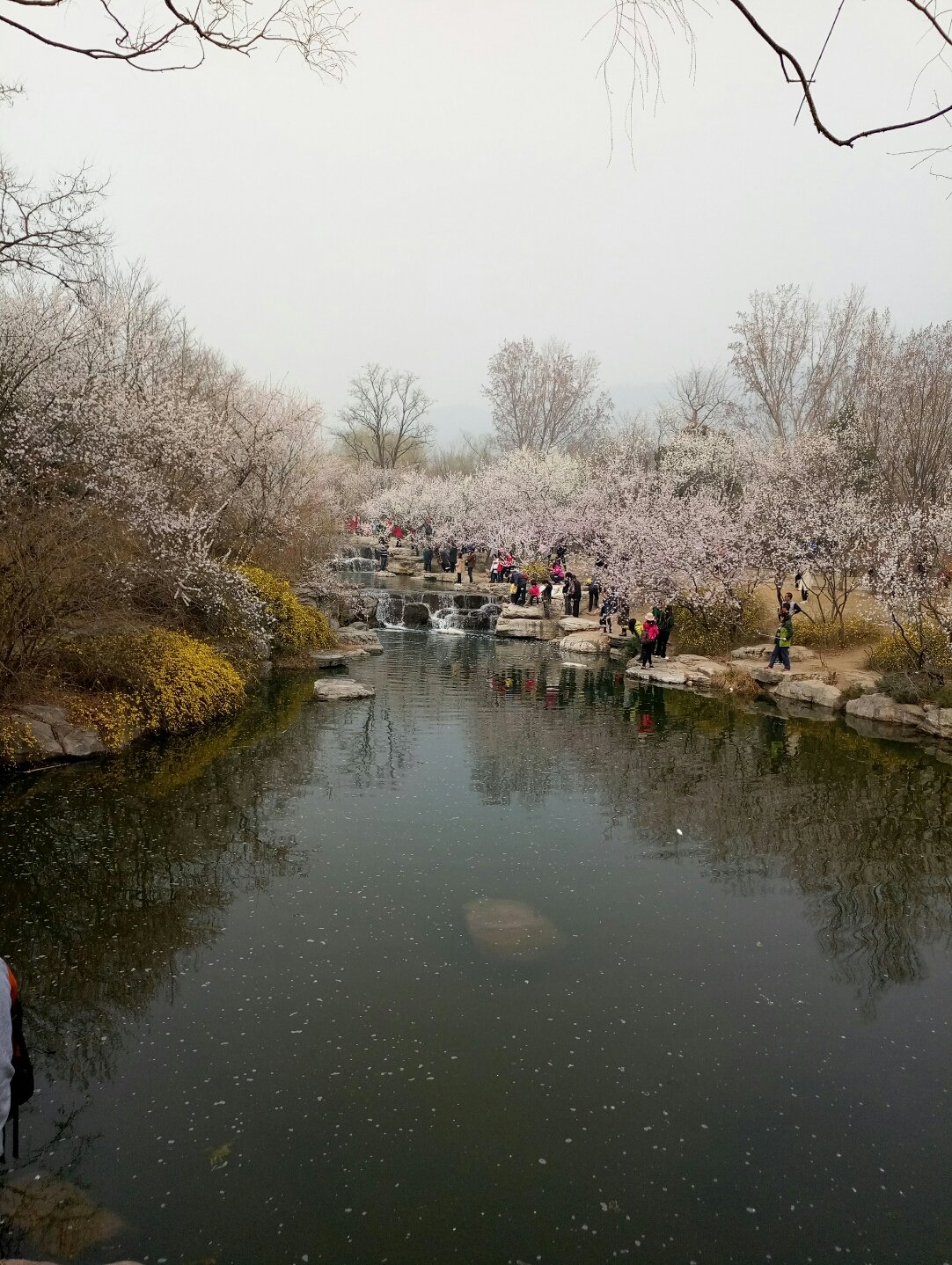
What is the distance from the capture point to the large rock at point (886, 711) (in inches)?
575

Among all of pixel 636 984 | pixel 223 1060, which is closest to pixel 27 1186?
pixel 223 1060

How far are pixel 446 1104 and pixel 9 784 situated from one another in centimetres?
728

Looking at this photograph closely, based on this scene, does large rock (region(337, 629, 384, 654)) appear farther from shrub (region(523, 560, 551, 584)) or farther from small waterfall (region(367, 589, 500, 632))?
shrub (region(523, 560, 551, 584))

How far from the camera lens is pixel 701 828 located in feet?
31.1

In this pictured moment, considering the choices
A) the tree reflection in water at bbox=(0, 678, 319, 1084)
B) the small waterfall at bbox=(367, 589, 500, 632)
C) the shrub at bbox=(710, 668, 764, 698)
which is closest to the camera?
the tree reflection in water at bbox=(0, 678, 319, 1084)

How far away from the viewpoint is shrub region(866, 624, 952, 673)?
15.6m

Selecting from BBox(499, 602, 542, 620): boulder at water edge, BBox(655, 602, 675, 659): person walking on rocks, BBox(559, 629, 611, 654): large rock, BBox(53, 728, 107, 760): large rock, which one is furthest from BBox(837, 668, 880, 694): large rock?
BBox(53, 728, 107, 760): large rock

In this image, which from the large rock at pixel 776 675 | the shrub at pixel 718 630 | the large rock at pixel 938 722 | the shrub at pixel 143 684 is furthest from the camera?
the shrub at pixel 718 630

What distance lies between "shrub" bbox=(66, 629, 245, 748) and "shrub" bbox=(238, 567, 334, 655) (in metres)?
4.15

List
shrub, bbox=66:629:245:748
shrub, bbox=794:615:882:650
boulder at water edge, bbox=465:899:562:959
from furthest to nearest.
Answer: shrub, bbox=794:615:882:650 → shrub, bbox=66:629:245:748 → boulder at water edge, bbox=465:899:562:959

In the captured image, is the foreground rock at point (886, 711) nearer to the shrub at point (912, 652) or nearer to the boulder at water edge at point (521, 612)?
the shrub at point (912, 652)

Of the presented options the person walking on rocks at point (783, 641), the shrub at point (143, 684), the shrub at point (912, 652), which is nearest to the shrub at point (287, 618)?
the shrub at point (143, 684)

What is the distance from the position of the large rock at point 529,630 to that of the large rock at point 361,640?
453 centimetres

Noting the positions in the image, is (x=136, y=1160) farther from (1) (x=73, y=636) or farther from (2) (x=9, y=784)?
(1) (x=73, y=636)
